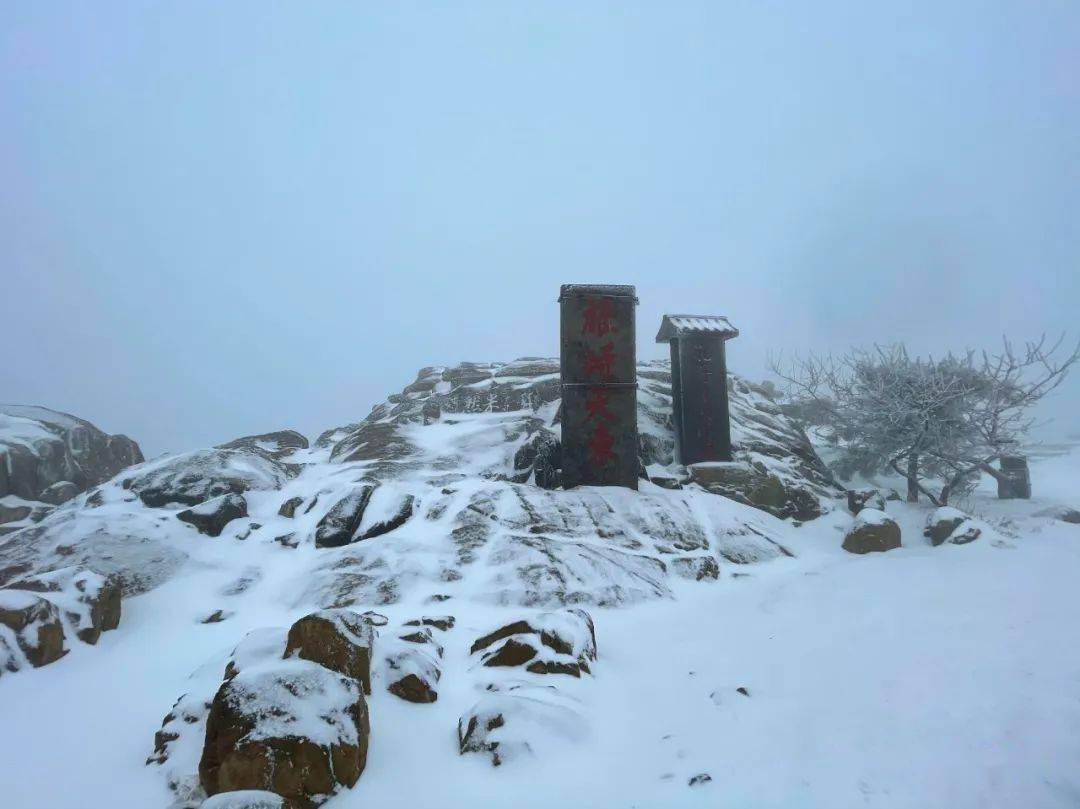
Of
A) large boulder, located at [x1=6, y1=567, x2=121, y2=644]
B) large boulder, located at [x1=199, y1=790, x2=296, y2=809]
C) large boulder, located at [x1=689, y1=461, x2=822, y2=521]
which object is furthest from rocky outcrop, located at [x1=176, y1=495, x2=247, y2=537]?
large boulder, located at [x1=689, y1=461, x2=822, y2=521]

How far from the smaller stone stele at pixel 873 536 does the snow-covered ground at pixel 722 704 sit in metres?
2.07

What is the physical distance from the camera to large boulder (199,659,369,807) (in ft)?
11.1

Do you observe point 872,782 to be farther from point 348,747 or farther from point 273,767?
point 273,767

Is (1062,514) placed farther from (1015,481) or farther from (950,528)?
(950,528)

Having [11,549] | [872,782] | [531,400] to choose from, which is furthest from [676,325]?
[11,549]

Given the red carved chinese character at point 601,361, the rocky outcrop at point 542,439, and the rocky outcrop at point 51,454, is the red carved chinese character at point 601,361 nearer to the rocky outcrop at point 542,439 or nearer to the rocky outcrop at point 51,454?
the rocky outcrop at point 542,439

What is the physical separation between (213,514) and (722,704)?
8414 millimetres

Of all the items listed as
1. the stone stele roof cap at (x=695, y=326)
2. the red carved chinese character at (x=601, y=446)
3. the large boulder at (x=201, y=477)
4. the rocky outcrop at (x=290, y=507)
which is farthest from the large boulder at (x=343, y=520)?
the stone stele roof cap at (x=695, y=326)

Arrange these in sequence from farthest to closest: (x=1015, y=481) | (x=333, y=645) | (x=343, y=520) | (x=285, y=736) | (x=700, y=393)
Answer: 1. (x=1015, y=481)
2. (x=700, y=393)
3. (x=343, y=520)
4. (x=333, y=645)
5. (x=285, y=736)

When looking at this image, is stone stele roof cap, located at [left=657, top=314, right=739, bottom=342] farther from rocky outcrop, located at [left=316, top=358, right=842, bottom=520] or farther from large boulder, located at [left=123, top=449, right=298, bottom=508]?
large boulder, located at [left=123, top=449, right=298, bottom=508]

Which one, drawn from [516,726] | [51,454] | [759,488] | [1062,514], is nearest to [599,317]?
[759,488]

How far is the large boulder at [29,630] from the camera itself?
5.36 metres

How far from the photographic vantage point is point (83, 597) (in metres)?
6.36

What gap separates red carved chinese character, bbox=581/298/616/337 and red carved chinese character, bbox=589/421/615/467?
1.82 meters
